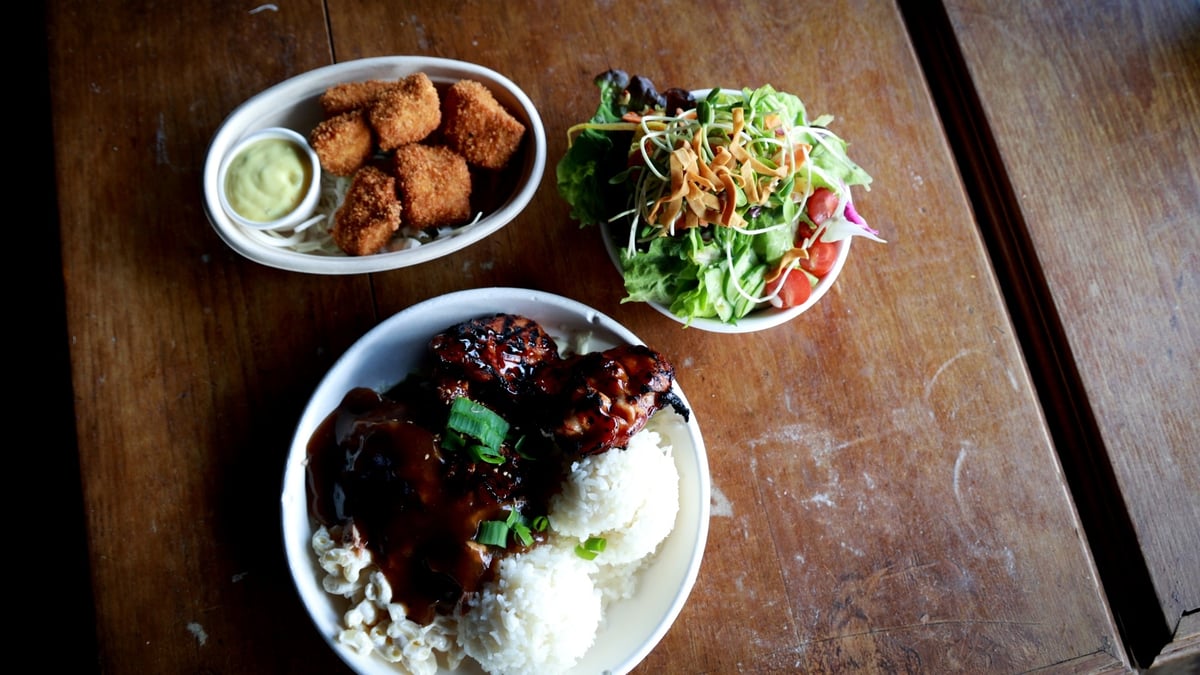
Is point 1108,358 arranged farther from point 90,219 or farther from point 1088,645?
point 90,219

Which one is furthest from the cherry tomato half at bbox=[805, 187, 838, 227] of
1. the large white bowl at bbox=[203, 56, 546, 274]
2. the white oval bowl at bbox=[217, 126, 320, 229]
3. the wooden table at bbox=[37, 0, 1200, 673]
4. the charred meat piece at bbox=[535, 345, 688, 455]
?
the white oval bowl at bbox=[217, 126, 320, 229]

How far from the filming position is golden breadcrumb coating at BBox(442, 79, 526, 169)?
2066 mm

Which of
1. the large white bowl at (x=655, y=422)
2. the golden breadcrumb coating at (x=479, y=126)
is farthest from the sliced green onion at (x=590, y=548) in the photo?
the golden breadcrumb coating at (x=479, y=126)

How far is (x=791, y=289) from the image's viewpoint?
2014mm

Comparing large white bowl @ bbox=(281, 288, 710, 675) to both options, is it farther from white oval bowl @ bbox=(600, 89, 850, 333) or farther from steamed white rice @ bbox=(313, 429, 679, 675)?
white oval bowl @ bbox=(600, 89, 850, 333)

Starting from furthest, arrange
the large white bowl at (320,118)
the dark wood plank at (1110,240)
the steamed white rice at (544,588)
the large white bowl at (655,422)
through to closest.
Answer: the dark wood plank at (1110,240) → the large white bowl at (320,118) → the large white bowl at (655,422) → the steamed white rice at (544,588)

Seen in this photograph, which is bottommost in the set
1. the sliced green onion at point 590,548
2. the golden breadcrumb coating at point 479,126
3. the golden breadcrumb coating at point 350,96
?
the sliced green onion at point 590,548

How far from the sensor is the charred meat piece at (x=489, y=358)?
1.82 meters

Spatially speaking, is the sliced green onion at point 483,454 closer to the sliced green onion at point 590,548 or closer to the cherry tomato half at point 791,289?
the sliced green onion at point 590,548

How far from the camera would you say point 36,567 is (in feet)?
8.71

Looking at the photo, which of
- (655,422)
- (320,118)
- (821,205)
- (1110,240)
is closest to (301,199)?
(320,118)

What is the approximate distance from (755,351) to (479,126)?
3.21 ft

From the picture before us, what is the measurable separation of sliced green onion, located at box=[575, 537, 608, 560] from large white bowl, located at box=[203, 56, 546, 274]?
0.81 meters

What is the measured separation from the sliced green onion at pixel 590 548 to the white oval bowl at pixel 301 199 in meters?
1.10
